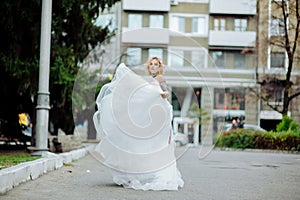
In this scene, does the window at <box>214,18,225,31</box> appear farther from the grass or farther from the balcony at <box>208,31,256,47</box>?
the grass

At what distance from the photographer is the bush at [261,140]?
27.9 meters

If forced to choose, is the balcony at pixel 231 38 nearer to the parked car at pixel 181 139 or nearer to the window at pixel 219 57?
the window at pixel 219 57

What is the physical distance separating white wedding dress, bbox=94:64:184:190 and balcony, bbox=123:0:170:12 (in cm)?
4102

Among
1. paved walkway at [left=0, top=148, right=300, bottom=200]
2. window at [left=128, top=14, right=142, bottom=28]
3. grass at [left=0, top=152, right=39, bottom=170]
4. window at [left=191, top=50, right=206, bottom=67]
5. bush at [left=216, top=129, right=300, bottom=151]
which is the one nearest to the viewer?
paved walkway at [left=0, top=148, right=300, bottom=200]

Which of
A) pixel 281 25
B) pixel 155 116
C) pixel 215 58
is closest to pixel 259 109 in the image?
pixel 215 58

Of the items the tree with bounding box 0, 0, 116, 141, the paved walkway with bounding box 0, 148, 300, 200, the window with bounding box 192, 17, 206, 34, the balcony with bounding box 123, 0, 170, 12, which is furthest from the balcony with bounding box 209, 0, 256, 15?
the paved walkway with bounding box 0, 148, 300, 200

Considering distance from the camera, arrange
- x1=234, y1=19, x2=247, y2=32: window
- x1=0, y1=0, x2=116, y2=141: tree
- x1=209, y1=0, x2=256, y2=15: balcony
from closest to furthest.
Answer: x1=0, y1=0, x2=116, y2=141: tree
x1=209, y1=0, x2=256, y2=15: balcony
x1=234, y1=19, x2=247, y2=32: window

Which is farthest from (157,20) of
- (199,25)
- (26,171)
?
(26,171)

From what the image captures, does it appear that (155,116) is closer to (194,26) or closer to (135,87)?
(135,87)

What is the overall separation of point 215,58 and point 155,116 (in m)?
42.0

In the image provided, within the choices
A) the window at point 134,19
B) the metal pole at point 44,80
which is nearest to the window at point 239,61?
the window at point 134,19

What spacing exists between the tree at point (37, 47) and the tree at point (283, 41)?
44.6 feet

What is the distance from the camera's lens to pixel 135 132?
8438 mm

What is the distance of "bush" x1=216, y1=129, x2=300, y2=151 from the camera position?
27.9 meters
